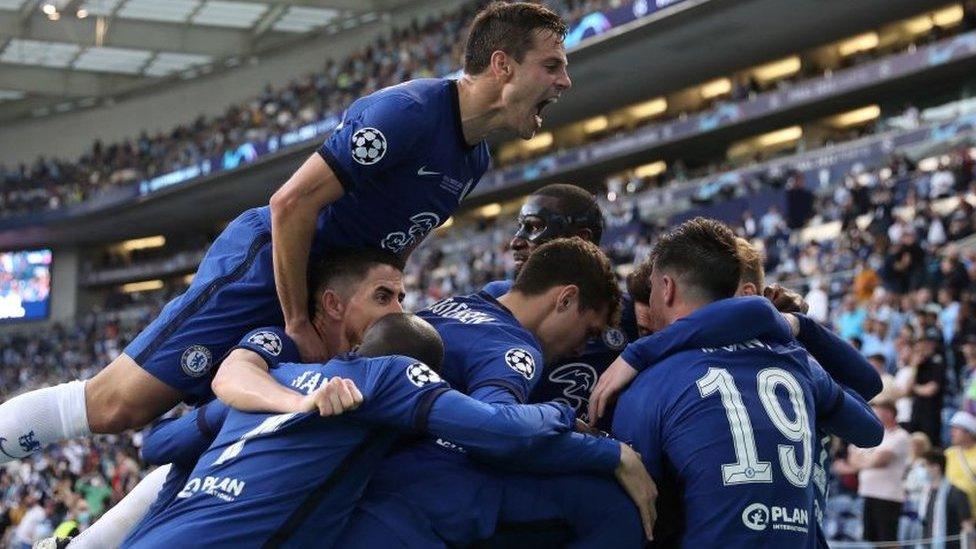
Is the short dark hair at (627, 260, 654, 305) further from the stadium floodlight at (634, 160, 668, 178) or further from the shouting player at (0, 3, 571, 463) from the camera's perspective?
the stadium floodlight at (634, 160, 668, 178)

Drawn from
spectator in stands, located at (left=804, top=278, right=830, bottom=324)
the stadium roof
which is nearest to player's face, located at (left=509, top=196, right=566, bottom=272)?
spectator in stands, located at (left=804, top=278, right=830, bottom=324)

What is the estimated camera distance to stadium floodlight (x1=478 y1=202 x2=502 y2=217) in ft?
121

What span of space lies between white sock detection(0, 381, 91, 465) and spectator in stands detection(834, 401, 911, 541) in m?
5.70

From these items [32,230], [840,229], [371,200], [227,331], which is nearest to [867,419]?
[371,200]

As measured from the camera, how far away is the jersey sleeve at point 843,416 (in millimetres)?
3576

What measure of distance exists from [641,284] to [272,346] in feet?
4.01

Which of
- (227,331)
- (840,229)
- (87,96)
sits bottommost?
(227,331)

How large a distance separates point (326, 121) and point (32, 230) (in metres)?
15.3

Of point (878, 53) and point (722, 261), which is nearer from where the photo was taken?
point (722, 261)

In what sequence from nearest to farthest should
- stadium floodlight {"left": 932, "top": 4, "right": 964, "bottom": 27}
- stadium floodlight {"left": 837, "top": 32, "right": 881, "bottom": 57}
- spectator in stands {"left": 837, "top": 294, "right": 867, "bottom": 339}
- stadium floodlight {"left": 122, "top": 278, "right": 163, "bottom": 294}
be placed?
spectator in stands {"left": 837, "top": 294, "right": 867, "bottom": 339}, stadium floodlight {"left": 932, "top": 4, "right": 964, "bottom": 27}, stadium floodlight {"left": 837, "top": 32, "right": 881, "bottom": 57}, stadium floodlight {"left": 122, "top": 278, "right": 163, "bottom": 294}

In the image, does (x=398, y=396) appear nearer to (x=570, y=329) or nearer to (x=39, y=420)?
(x=570, y=329)

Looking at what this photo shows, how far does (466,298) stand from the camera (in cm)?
358

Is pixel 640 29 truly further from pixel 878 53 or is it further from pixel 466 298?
pixel 466 298

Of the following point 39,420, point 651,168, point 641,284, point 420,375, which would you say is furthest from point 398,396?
point 651,168
